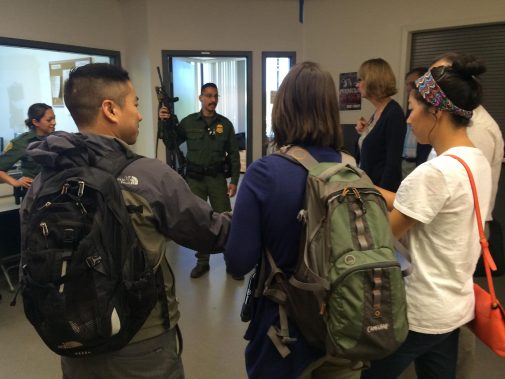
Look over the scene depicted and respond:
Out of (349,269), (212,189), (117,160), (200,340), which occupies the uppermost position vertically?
(117,160)

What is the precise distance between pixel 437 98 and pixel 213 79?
22.2 ft

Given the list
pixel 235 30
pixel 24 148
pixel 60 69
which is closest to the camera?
pixel 24 148

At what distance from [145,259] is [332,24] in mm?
4192

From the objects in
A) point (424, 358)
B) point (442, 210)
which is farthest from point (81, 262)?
point (424, 358)

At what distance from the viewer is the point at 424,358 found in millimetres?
1266

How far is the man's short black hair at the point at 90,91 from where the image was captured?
1.11 metres

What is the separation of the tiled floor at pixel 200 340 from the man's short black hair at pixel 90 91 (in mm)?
1582

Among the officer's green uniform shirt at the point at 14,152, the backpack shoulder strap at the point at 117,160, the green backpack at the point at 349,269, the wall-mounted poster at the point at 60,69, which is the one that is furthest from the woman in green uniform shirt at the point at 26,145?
the green backpack at the point at 349,269

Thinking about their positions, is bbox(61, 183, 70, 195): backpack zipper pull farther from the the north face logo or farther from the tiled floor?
the tiled floor

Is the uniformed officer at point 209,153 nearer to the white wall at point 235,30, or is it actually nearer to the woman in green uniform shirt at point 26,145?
the woman in green uniform shirt at point 26,145

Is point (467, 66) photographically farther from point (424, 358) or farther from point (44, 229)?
point (44, 229)

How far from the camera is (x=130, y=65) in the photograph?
4.70 metres

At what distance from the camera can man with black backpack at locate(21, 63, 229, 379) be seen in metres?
0.89

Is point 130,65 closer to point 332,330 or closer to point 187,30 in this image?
point 187,30
